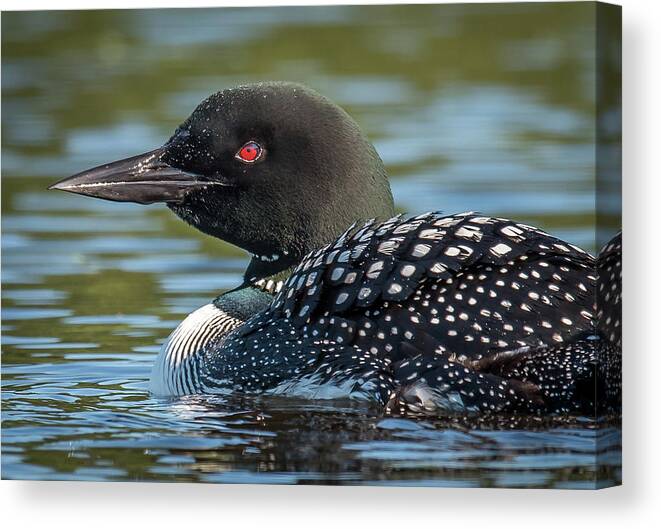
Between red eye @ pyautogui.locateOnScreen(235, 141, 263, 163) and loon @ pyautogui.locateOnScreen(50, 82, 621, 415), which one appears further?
red eye @ pyautogui.locateOnScreen(235, 141, 263, 163)

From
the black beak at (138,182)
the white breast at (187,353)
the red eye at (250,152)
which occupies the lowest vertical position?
the white breast at (187,353)

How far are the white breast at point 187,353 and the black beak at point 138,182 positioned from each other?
1.42 feet

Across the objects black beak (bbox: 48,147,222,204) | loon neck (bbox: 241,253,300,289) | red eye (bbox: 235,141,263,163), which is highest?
red eye (bbox: 235,141,263,163)

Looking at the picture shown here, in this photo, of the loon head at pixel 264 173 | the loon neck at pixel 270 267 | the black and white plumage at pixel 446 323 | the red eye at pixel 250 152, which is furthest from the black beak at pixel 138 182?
the black and white plumage at pixel 446 323

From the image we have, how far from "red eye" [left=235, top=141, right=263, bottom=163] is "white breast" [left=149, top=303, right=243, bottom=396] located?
0.54 metres

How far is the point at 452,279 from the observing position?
7.04 m

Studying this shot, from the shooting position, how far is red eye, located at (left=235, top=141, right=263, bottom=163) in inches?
300

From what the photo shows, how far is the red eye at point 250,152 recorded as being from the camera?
7.63m

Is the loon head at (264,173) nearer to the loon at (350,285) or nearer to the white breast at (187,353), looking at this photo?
the loon at (350,285)

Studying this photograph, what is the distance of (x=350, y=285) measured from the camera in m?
7.16

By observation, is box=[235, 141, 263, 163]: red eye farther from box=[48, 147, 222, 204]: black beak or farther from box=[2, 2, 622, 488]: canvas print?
box=[48, 147, 222, 204]: black beak

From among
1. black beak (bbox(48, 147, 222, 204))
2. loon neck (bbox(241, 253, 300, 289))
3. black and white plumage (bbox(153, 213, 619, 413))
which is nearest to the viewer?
black and white plumage (bbox(153, 213, 619, 413))

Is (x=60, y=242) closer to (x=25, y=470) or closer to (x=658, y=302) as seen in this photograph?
(x=25, y=470)

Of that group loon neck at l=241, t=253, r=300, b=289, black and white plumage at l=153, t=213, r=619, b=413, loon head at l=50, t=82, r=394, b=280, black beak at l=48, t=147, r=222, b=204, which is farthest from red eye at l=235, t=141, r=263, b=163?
black and white plumage at l=153, t=213, r=619, b=413
